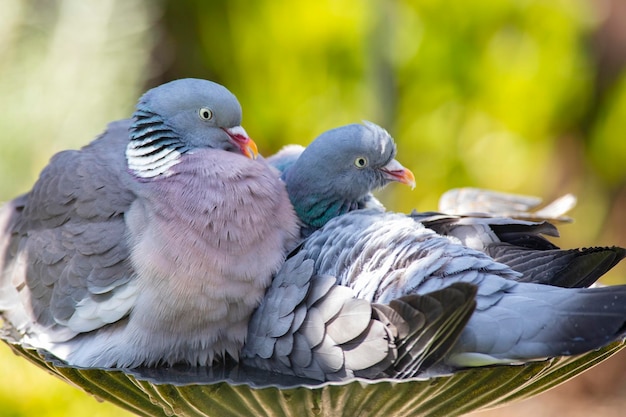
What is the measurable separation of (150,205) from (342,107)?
3.63 m

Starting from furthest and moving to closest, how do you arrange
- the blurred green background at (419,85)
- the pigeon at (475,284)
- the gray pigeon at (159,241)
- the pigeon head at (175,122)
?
the blurred green background at (419,85)
the pigeon head at (175,122)
the gray pigeon at (159,241)
the pigeon at (475,284)

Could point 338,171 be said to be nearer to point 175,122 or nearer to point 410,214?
point 410,214

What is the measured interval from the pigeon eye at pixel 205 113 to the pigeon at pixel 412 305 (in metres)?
0.35

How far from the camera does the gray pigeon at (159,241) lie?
199 centimetres

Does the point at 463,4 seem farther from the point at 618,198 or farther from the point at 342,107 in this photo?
the point at 618,198

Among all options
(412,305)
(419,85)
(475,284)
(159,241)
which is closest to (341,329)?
(412,305)

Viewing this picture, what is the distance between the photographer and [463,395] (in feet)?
5.72

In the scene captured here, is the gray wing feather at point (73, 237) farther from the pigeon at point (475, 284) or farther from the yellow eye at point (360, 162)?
the yellow eye at point (360, 162)

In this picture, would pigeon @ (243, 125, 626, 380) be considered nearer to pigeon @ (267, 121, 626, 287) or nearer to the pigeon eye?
pigeon @ (267, 121, 626, 287)

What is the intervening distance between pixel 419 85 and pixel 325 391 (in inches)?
162

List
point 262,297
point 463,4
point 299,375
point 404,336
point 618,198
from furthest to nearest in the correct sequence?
point 618,198 → point 463,4 → point 262,297 → point 299,375 → point 404,336

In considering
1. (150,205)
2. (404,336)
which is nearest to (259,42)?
(150,205)

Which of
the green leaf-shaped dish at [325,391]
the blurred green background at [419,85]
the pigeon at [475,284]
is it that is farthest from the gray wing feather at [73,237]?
the blurred green background at [419,85]

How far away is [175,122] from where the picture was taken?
7.11 ft
